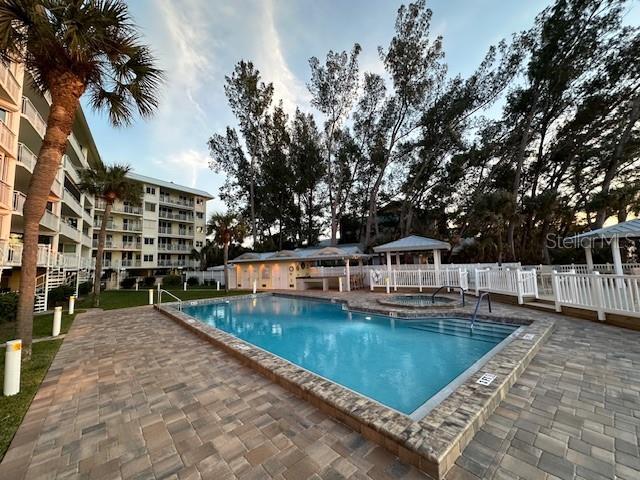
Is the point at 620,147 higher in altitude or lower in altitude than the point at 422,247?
higher

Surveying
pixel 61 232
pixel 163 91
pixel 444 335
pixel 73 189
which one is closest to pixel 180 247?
pixel 73 189

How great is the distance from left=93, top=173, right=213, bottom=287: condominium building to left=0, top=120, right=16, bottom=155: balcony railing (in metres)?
18.7

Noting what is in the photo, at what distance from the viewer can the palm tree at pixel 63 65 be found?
14.2ft

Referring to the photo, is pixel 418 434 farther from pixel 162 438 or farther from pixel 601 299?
pixel 601 299

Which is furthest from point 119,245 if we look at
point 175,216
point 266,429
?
point 266,429

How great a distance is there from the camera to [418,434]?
2230 mm

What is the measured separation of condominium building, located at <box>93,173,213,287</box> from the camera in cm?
2723

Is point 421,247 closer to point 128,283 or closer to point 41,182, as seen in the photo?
point 41,182

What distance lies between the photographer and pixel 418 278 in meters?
13.2

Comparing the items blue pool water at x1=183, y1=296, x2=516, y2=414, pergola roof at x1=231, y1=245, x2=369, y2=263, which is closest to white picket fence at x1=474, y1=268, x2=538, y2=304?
blue pool water at x1=183, y1=296, x2=516, y2=414

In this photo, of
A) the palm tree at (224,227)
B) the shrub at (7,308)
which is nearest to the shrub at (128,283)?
the palm tree at (224,227)

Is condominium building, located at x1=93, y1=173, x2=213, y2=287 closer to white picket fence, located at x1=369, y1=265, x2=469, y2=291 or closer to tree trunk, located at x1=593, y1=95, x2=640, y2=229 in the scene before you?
white picket fence, located at x1=369, y1=265, x2=469, y2=291

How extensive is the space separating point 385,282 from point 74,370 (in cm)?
1301

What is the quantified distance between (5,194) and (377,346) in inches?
540
